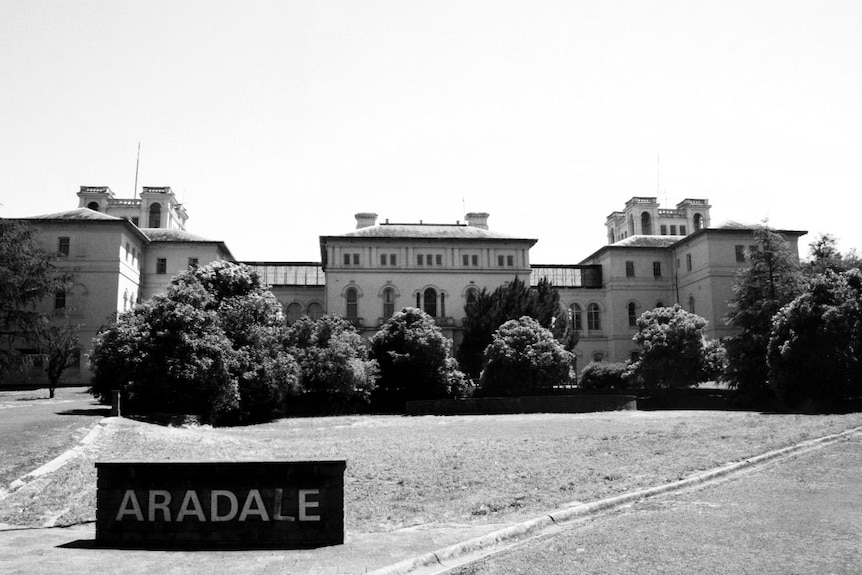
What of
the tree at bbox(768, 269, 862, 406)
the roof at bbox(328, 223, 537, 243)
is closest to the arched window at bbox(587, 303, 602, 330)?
the roof at bbox(328, 223, 537, 243)

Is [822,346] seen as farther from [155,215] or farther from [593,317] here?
[155,215]

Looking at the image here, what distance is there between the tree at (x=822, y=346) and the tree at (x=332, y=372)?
22.0m

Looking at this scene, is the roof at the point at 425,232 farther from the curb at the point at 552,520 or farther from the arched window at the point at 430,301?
the curb at the point at 552,520

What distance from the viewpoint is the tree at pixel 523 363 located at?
44719 mm

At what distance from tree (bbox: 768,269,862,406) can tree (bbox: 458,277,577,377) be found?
72.7 ft

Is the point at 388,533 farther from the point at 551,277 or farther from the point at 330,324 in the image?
the point at 551,277

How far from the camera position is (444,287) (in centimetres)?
6712

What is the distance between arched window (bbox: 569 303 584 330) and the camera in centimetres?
7338

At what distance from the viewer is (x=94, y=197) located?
80.7m

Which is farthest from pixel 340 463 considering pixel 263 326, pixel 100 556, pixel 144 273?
pixel 144 273

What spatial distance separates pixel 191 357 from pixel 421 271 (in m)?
40.9

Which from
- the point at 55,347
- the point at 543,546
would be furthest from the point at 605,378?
the point at 543,546

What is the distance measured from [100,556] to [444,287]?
60381 mm

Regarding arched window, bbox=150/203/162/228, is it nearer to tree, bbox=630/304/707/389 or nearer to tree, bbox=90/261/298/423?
tree, bbox=90/261/298/423
